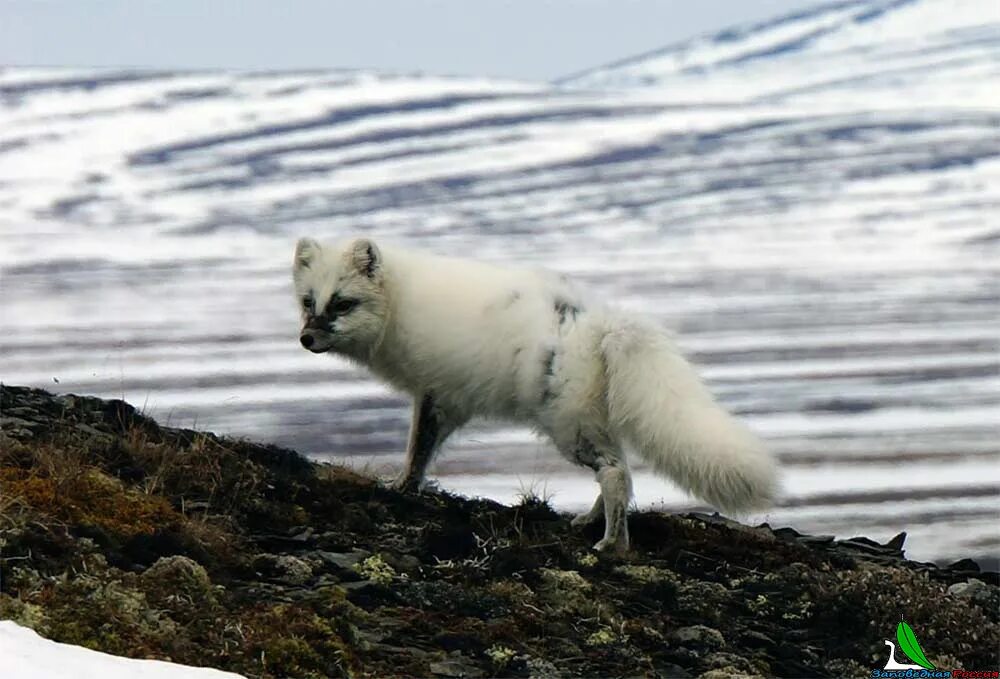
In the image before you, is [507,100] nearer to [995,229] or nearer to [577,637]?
[995,229]

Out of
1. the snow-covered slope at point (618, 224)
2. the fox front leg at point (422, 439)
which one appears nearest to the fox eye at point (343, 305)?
the fox front leg at point (422, 439)

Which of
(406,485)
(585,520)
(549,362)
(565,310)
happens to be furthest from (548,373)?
(406,485)

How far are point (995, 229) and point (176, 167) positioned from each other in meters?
12.5

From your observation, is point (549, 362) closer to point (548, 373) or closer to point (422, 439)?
point (548, 373)

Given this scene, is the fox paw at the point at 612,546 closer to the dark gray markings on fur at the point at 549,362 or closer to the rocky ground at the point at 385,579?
the rocky ground at the point at 385,579

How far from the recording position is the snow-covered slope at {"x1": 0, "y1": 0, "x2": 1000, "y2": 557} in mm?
12469

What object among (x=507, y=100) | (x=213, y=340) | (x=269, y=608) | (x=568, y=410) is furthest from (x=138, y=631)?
(x=507, y=100)

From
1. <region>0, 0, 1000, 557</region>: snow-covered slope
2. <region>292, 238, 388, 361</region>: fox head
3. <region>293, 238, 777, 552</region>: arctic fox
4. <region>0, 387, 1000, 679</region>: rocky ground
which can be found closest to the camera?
<region>0, 387, 1000, 679</region>: rocky ground

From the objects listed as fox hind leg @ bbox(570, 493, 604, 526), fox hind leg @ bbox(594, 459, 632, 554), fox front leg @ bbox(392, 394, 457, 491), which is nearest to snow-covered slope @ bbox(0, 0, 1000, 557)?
fox front leg @ bbox(392, 394, 457, 491)

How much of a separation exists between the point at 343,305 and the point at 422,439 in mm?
724

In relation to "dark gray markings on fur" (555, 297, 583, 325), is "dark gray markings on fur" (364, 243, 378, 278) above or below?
above

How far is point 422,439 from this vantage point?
24.0 ft

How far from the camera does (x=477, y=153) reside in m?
26.1

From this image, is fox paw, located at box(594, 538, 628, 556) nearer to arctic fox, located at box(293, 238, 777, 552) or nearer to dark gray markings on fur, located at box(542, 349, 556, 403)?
arctic fox, located at box(293, 238, 777, 552)
